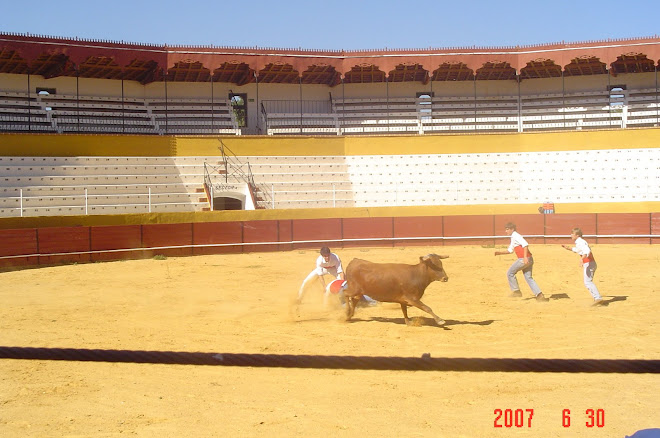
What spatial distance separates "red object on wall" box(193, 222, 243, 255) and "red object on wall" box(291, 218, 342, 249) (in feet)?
6.28

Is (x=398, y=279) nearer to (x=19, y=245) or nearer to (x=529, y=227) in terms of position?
(x=19, y=245)

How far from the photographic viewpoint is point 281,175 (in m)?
26.4

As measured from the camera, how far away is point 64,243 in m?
20.1

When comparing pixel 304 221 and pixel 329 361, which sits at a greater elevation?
pixel 329 361

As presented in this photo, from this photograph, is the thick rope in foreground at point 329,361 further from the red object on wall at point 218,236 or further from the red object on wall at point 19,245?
the red object on wall at point 218,236

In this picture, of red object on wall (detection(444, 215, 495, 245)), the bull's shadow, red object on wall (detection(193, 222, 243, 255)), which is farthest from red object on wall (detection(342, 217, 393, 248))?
the bull's shadow

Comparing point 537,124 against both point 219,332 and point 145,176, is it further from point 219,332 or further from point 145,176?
point 219,332

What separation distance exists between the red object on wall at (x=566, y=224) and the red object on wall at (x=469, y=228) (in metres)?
1.96

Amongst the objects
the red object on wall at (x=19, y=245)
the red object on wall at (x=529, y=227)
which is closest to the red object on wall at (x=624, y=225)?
the red object on wall at (x=529, y=227)

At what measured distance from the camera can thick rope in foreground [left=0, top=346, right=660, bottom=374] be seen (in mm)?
2350

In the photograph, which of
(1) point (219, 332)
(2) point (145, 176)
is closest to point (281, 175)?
(2) point (145, 176)

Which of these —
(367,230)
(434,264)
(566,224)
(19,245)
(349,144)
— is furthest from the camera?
(349,144)

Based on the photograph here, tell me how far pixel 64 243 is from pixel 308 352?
13.8m

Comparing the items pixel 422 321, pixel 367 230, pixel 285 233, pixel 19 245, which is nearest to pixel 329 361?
pixel 422 321
